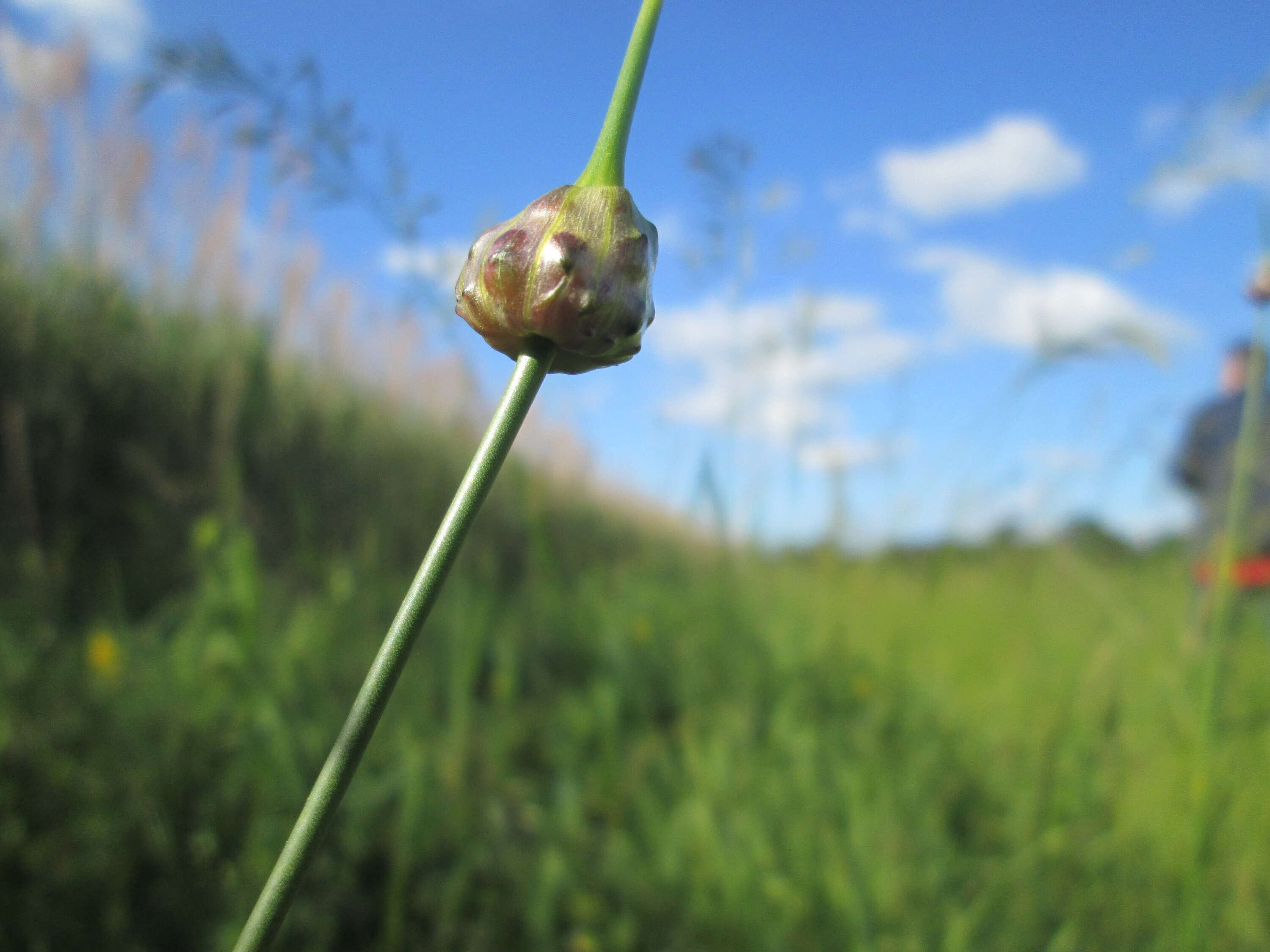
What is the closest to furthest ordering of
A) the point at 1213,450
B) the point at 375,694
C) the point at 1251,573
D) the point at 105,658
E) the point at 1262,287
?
the point at 375,694
the point at 1262,287
the point at 105,658
the point at 1251,573
the point at 1213,450

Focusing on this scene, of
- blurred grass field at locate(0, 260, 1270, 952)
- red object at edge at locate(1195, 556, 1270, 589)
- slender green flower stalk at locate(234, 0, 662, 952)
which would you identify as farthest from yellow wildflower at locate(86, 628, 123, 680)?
red object at edge at locate(1195, 556, 1270, 589)

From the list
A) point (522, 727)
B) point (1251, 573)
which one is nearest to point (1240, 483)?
point (522, 727)

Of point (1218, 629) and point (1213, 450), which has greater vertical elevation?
point (1213, 450)

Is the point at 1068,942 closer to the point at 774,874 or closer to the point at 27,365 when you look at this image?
the point at 774,874

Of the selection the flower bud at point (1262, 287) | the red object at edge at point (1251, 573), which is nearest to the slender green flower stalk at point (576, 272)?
the flower bud at point (1262, 287)

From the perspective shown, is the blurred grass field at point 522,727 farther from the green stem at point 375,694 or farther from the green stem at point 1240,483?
the green stem at point 375,694

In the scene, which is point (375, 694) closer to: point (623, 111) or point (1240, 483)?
point (623, 111)

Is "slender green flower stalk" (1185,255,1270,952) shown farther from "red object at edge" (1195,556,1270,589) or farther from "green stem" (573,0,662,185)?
"red object at edge" (1195,556,1270,589)
